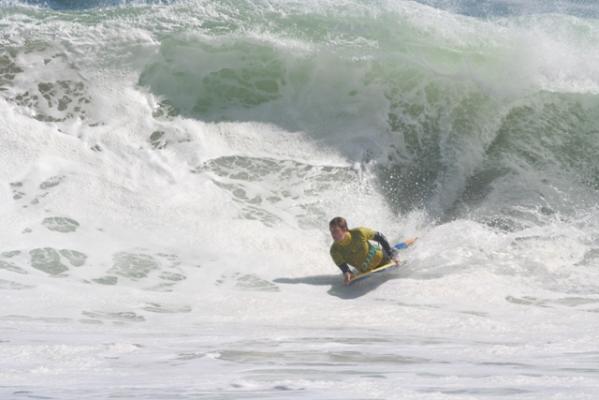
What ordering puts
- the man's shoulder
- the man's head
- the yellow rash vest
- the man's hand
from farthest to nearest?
the man's shoulder, the yellow rash vest, the man's head, the man's hand

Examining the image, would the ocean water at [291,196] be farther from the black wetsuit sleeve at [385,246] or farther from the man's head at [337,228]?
the man's head at [337,228]

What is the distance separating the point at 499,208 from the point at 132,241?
168 inches

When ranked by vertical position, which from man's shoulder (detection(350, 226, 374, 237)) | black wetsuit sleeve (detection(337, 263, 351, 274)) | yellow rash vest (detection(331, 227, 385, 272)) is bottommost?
black wetsuit sleeve (detection(337, 263, 351, 274))

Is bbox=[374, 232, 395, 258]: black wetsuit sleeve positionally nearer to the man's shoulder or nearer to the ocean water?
the man's shoulder

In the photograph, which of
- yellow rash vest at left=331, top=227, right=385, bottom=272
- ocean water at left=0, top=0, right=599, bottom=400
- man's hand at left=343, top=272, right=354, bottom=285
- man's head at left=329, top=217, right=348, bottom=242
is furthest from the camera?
yellow rash vest at left=331, top=227, right=385, bottom=272

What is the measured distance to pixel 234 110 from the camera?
42.2 feet

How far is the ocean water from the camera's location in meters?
5.83

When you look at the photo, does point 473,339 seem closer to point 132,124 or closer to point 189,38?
point 132,124

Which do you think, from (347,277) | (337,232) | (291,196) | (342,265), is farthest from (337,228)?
(291,196)

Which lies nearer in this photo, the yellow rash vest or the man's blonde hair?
the man's blonde hair

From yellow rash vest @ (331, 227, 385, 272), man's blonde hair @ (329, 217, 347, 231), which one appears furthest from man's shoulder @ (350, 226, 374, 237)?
man's blonde hair @ (329, 217, 347, 231)

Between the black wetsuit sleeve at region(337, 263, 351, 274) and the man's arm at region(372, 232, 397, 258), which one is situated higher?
the man's arm at region(372, 232, 397, 258)

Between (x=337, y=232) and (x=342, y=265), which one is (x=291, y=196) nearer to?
(x=337, y=232)

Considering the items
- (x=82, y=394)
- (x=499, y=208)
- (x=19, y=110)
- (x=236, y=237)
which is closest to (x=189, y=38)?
(x=19, y=110)
